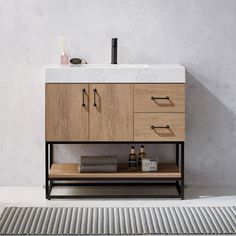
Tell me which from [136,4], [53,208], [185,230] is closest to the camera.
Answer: [185,230]

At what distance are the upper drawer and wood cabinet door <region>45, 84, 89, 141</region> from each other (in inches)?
14.1

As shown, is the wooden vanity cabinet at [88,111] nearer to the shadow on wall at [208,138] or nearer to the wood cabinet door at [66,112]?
the wood cabinet door at [66,112]

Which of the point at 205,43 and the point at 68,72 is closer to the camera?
the point at 68,72

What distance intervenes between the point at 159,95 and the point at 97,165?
0.64 metres

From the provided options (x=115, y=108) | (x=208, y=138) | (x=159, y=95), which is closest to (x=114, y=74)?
(x=115, y=108)

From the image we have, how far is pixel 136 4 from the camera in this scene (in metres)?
4.82

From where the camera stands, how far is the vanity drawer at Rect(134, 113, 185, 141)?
4488mm

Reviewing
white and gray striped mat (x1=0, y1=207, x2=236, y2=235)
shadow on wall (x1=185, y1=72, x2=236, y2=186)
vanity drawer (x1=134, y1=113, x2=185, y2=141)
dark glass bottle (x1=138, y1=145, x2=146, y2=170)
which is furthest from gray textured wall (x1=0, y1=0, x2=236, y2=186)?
white and gray striped mat (x1=0, y1=207, x2=236, y2=235)

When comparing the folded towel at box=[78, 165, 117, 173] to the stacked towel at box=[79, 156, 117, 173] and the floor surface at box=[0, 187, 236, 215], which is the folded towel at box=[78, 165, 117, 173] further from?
the floor surface at box=[0, 187, 236, 215]

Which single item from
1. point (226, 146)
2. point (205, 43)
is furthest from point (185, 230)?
point (205, 43)

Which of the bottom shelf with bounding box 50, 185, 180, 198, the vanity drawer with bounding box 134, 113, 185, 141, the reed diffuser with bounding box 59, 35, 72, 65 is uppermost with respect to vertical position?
the reed diffuser with bounding box 59, 35, 72, 65

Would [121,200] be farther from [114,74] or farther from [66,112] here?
[114,74]

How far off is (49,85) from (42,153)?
714mm

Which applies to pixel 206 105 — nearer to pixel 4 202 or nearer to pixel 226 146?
pixel 226 146
